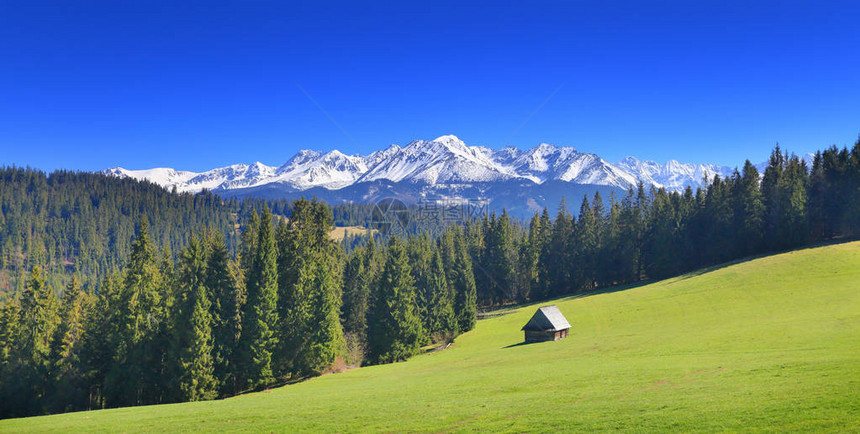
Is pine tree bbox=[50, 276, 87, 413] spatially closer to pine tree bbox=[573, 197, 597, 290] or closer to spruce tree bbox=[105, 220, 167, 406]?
spruce tree bbox=[105, 220, 167, 406]

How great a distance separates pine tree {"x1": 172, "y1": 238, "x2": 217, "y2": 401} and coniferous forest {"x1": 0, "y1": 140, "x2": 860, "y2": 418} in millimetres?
121

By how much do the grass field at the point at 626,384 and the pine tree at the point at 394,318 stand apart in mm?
5705

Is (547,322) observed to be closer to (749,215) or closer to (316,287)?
(316,287)

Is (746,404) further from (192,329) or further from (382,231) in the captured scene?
(382,231)

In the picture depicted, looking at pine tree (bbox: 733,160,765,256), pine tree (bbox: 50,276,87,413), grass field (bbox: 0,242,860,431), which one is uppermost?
pine tree (bbox: 733,160,765,256)

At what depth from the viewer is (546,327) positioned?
2055 inches

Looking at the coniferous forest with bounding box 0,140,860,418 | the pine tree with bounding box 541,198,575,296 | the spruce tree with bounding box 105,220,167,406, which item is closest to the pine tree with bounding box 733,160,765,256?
the coniferous forest with bounding box 0,140,860,418

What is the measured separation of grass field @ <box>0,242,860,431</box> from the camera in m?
17.5

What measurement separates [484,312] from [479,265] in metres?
12.4

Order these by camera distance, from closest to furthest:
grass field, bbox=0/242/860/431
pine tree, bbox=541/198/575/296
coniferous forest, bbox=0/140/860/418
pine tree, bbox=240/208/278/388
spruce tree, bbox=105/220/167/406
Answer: grass field, bbox=0/242/860/431 → spruce tree, bbox=105/220/167/406 → coniferous forest, bbox=0/140/860/418 → pine tree, bbox=240/208/278/388 → pine tree, bbox=541/198/575/296

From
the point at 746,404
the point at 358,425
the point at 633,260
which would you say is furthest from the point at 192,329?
the point at 633,260

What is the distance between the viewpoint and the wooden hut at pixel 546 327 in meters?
52.1

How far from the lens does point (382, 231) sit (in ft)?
631

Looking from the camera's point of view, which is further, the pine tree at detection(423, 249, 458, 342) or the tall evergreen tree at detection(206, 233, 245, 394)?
the pine tree at detection(423, 249, 458, 342)
